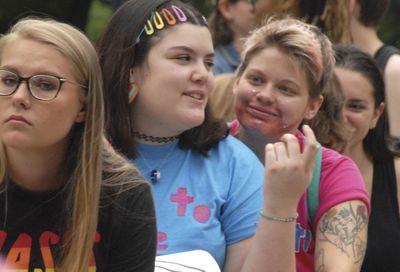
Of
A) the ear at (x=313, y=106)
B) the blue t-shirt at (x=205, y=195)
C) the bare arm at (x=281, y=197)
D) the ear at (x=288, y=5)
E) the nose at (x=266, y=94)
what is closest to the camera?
the bare arm at (x=281, y=197)

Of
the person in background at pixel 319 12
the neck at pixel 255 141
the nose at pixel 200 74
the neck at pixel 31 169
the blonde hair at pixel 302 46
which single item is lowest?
the neck at pixel 31 169

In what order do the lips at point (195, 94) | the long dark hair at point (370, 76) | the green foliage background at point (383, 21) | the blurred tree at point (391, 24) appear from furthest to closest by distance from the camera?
the blurred tree at point (391, 24)
the green foliage background at point (383, 21)
the long dark hair at point (370, 76)
the lips at point (195, 94)

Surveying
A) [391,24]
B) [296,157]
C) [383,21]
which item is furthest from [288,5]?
[391,24]

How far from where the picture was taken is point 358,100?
4.34 m

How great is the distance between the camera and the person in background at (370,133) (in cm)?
421

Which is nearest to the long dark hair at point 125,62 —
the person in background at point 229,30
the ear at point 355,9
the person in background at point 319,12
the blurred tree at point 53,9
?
the person in background at point 319,12

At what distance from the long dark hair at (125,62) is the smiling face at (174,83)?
0.04 m

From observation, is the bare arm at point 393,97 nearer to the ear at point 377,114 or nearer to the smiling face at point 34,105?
the ear at point 377,114

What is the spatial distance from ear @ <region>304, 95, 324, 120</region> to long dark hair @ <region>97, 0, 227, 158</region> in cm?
45

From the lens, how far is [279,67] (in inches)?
146

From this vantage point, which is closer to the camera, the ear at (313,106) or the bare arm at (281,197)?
the bare arm at (281,197)

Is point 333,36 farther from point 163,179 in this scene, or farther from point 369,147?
point 163,179

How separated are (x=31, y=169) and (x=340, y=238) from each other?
1.22 m

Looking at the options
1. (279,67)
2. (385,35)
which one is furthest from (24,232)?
(385,35)
